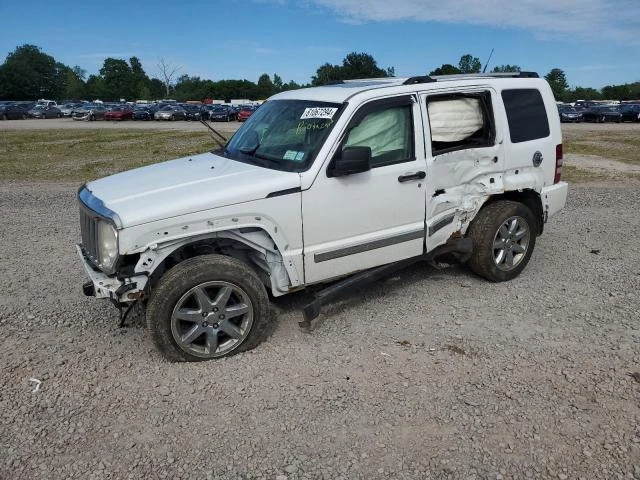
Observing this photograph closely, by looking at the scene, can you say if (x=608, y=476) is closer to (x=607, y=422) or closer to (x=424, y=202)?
(x=607, y=422)

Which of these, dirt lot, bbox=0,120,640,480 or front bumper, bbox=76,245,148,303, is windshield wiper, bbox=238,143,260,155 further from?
front bumper, bbox=76,245,148,303

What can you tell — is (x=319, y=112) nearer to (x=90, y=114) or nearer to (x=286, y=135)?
(x=286, y=135)

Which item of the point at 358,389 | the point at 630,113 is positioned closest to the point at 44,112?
the point at 630,113

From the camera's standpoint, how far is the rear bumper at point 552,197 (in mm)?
5789

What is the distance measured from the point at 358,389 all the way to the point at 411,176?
6.11 feet

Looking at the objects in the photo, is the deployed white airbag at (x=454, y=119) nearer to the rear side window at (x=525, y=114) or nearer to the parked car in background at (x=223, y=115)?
the rear side window at (x=525, y=114)

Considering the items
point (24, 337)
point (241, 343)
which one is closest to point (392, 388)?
point (241, 343)

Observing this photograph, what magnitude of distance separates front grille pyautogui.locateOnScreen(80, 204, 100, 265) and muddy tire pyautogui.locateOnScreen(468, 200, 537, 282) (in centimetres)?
337

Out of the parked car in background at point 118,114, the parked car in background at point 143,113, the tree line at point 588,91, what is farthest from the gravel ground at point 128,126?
the tree line at point 588,91

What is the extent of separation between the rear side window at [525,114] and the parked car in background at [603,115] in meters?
38.0

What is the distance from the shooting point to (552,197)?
5852 mm

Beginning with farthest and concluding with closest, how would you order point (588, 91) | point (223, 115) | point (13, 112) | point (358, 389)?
point (588, 91)
point (13, 112)
point (223, 115)
point (358, 389)

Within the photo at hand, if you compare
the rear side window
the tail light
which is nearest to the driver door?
the rear side window

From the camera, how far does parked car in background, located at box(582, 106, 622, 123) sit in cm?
3856
